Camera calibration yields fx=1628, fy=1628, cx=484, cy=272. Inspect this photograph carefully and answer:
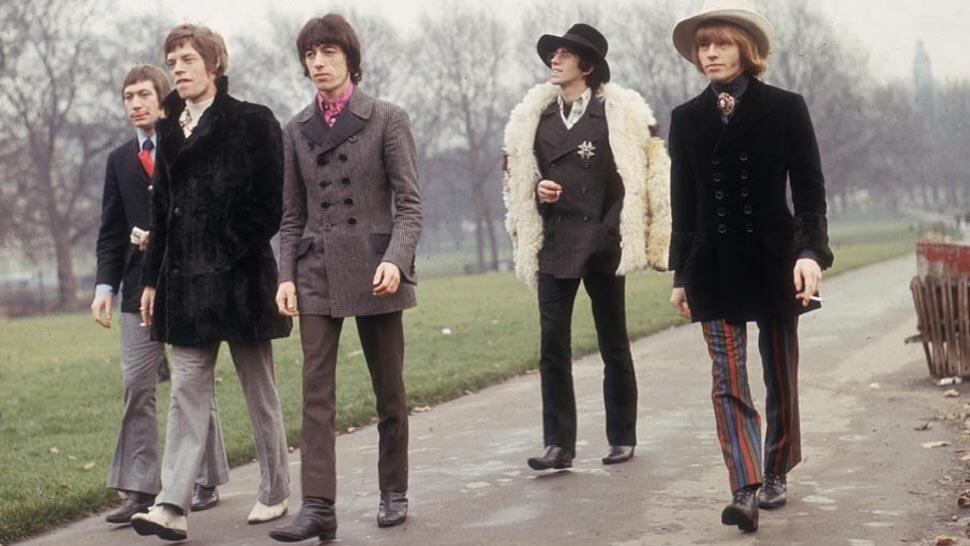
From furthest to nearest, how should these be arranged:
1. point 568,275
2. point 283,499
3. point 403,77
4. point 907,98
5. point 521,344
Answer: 1. point 907,98
2. point 403,77
3. point 521,344
4. point 568,275
5. point 283,499

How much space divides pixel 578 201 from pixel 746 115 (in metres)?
1.81

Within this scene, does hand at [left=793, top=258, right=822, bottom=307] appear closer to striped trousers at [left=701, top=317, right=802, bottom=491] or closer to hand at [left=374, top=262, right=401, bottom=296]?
striped trousers at [left=701, top=317, right=802, bottom=491]

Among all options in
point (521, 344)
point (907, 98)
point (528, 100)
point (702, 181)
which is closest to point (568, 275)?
point (528, 100)

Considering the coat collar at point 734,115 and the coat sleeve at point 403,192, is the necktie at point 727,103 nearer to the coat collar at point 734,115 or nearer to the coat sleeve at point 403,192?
the coat collar at point 734,115

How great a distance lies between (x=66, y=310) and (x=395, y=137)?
4988 cm

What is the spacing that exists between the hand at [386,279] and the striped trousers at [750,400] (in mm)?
1259

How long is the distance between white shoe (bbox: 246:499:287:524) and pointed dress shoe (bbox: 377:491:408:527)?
20.1 inches

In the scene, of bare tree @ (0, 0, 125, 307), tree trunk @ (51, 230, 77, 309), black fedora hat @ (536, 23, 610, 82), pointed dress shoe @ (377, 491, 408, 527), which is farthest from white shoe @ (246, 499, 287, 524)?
tree trunk @ (51, 230, 77, 309)

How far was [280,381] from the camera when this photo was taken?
15141 millimetres

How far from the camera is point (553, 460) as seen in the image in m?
7.96

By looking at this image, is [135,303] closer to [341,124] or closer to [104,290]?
[104,290]

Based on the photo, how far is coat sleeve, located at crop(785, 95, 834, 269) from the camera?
20.7 feet

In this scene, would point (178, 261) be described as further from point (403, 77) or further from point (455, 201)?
point (455, 201)

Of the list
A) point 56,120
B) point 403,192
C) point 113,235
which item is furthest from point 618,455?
point 56,120
